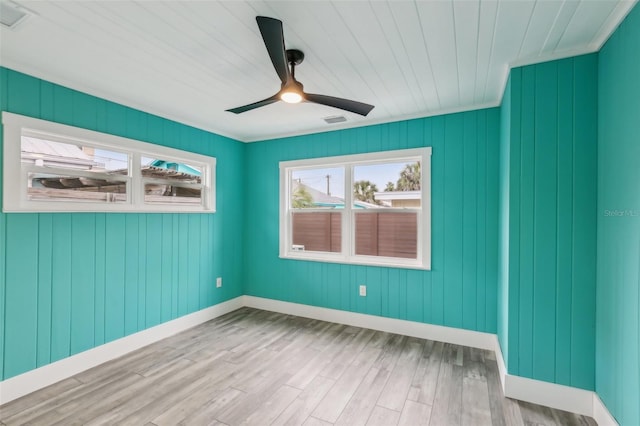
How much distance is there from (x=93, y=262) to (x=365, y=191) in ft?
9.90

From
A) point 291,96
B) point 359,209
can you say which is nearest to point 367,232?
point 359,209

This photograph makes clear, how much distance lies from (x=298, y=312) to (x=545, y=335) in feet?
9.30

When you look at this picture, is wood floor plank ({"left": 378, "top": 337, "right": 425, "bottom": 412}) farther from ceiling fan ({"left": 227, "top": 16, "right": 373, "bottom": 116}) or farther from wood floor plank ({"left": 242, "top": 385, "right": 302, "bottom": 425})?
ceiling fan ({"left": 227, "top": 16, "right": 373, "bottom": 116})

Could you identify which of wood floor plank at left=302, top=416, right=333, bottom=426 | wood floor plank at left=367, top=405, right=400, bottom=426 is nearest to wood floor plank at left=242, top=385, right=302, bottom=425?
wood floor plank at left=302, top=416, right=333, bottom=426

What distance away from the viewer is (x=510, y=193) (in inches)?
91.3

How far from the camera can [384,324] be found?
364cm

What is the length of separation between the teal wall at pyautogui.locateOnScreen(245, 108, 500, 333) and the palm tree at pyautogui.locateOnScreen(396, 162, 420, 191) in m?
0.21

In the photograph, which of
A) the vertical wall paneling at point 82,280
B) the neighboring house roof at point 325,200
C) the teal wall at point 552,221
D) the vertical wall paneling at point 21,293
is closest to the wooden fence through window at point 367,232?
the neighboring house roof at point 325,200

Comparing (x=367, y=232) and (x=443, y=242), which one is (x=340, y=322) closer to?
(x=367, y=232)

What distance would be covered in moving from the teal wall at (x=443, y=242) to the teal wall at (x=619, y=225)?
1.11 meters

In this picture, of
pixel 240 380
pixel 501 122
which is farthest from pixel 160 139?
pixel 501 122

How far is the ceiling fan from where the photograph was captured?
1.52 meters

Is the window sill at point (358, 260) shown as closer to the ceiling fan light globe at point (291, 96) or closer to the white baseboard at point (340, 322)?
the white baseboard at point (340, 322)

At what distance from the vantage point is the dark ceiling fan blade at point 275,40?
1476 mm
